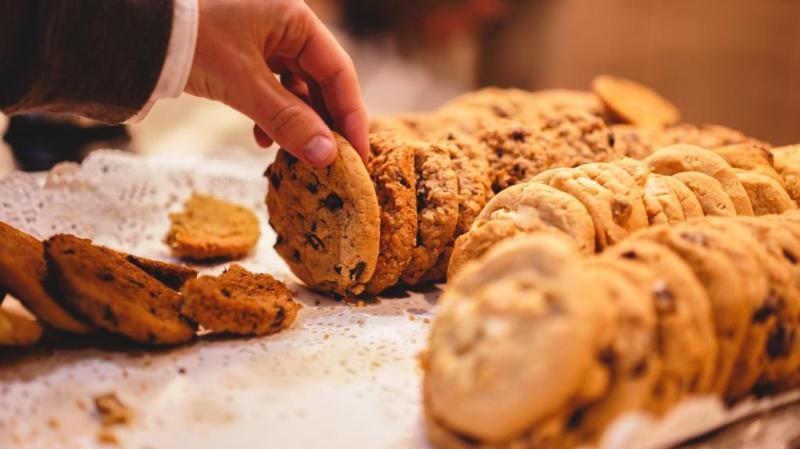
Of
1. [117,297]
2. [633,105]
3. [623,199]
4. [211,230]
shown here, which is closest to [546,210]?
[623,199]

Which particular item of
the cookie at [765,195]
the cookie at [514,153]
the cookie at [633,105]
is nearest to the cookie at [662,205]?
the cookie at [765,195]

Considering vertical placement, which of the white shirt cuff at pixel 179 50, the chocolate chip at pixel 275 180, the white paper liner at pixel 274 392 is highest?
the white shirt cuff at pixel 179 50

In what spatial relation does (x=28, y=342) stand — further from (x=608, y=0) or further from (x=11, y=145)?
(x=608, y=0)

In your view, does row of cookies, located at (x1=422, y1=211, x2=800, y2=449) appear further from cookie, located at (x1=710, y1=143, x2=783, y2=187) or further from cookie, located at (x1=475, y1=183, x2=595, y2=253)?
cookie, located at (x1=710, y1=143, x2=783, y2=187)

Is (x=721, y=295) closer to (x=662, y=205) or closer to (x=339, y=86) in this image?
(x=662, y=205)

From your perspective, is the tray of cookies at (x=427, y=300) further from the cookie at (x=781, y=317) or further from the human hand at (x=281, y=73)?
the human hand at (x=281, y=73)

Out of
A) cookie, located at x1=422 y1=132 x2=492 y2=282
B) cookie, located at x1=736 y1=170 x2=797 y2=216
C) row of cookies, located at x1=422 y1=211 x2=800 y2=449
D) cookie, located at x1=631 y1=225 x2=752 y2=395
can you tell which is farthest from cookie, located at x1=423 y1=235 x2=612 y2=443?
cookie, located at x1=736 y1=170 x2=797 y2=216

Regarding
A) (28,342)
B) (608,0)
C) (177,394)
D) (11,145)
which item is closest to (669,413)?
(177,394)
